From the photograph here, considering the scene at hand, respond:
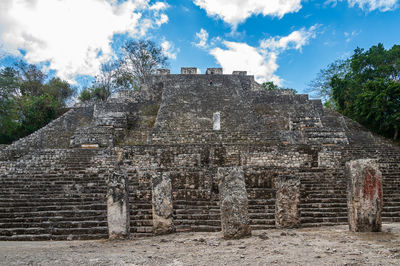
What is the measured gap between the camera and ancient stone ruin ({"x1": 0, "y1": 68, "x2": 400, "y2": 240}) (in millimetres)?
5242

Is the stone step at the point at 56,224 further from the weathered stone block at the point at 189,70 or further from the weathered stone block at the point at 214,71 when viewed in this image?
the weathered stone block at the point at 214,71

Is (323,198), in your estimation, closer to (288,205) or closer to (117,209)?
(288,205)

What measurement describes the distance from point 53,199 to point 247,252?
19.8 feet

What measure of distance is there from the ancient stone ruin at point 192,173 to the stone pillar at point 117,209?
19 mm

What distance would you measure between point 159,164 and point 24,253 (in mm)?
6843

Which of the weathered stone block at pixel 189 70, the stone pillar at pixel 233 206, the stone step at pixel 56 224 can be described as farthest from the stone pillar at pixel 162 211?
the weathered stone block at pixel 189 70

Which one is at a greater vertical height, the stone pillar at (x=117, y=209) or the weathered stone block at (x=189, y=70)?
the weathered stone block at (x=189, y=70)

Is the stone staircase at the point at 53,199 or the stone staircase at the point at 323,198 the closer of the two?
the stone staircase at the point at 53,199

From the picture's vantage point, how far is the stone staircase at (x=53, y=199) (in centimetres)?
→ 607

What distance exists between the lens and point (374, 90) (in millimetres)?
16094

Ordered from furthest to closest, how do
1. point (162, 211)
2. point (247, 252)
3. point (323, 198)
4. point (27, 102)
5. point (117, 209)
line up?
point (27, 102) → point (323, 198) → point (162, 211) → point (117, 209) → point (247, 252)

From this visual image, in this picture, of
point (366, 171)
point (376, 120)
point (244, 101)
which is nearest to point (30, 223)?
point (366, 171)

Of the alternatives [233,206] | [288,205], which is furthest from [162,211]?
[288,205]

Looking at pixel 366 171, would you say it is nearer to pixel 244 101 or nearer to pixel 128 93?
pixel 244 101
